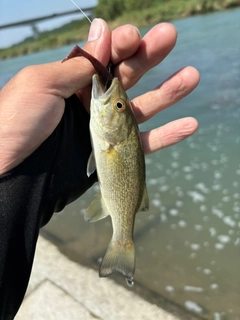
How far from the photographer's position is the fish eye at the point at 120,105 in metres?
2.09

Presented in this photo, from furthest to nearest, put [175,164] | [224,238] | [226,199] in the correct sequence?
1. [175,164]
2. [226,199]
3. [224,238]

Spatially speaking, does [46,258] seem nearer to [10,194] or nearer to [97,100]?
[10,194]

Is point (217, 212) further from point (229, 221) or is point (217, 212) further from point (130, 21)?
point (130, 21)

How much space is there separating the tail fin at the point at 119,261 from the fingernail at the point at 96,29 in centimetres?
132

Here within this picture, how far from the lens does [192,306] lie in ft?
12.1

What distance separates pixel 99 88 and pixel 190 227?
3.46 meters

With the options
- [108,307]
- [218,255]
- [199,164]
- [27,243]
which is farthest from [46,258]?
[199,164]

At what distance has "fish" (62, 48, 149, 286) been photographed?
6.84ft

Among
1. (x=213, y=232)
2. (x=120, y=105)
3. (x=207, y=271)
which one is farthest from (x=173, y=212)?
(x=120, y=105)

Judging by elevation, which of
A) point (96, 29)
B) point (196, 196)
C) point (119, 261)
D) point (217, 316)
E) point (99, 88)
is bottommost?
point (196, 196)

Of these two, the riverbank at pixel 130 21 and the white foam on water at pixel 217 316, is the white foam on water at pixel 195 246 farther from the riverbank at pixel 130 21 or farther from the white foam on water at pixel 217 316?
the riverbank at pixel 130 21

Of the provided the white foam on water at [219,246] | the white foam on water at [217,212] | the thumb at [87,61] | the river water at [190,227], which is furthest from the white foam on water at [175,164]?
the thumb at [87,61]

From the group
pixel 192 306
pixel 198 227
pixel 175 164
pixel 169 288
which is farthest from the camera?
pixel 175 164

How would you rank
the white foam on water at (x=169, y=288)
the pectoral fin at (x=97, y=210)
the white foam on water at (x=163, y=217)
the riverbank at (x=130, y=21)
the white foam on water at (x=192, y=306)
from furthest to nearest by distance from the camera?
the riverbank at (x=130, y=21)
the white foam on water at (x=163, y=217)
the white foam on water at (x=169, y=288)
the white foam on water at (x=192, y=306)
the pectoral fin at (x=97, y=210)
